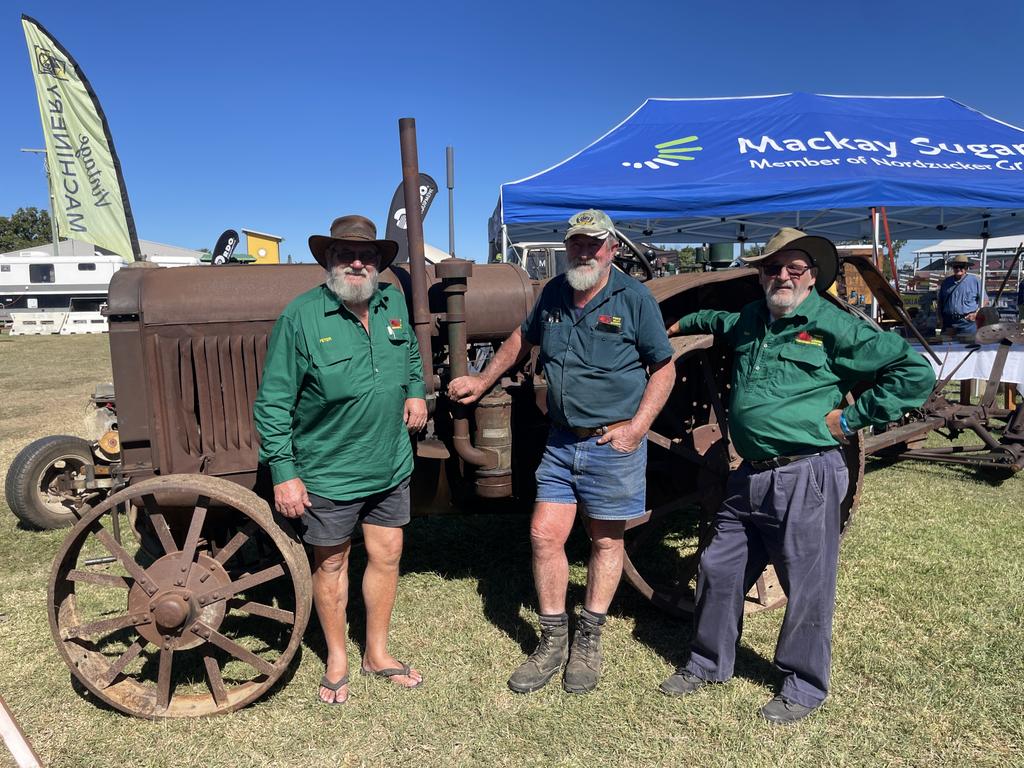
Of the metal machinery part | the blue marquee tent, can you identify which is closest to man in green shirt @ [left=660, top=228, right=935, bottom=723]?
the metal machinery part

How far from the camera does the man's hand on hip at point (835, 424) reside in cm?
232

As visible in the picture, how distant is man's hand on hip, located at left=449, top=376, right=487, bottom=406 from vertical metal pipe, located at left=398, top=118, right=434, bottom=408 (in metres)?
0.13

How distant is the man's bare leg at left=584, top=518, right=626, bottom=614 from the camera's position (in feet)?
8.58

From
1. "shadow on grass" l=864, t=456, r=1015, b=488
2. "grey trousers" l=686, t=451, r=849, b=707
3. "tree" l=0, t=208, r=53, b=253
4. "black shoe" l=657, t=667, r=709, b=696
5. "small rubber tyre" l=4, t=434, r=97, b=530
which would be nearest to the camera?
"grey trousers" l=686, t=451, r=849, b=707

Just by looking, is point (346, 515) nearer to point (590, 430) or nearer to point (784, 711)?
point (590, 430)

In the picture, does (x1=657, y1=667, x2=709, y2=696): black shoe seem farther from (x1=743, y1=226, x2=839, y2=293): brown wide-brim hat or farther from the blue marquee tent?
the blue marquee tent

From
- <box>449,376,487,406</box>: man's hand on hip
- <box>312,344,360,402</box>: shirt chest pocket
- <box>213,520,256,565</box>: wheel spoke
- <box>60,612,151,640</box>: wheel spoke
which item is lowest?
<box>60,612,151,640</box>: wheel spoke

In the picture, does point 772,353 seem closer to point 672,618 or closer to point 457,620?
point 672,618

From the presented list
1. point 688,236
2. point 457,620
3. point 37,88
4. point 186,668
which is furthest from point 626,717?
point 688,236

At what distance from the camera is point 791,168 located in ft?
24.8

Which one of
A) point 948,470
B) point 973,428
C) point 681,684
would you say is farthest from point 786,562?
point 948,470

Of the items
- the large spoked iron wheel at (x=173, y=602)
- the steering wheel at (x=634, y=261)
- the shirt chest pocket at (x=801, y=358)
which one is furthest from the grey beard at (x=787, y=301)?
the large spoked iron wheel at (x=173, y=602)

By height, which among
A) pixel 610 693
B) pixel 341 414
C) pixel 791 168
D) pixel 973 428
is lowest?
pixel 610 693

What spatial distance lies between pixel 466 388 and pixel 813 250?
1333 mm
